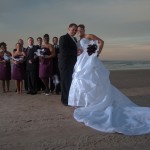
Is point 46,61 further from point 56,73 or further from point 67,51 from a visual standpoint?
point 67,51

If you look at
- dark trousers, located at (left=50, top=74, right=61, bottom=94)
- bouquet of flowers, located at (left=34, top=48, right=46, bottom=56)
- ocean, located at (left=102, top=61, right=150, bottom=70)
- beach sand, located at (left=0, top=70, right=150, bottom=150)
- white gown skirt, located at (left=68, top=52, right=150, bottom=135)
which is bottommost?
ocean, located at (left=102, top=61, right=150, bottom=70)

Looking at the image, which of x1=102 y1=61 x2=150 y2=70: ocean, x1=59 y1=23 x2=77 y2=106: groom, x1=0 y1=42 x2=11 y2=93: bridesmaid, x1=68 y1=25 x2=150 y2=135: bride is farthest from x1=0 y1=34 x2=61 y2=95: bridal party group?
x1=102 y1=61 x2=150 y2=70: ocean

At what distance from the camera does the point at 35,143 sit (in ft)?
18.5

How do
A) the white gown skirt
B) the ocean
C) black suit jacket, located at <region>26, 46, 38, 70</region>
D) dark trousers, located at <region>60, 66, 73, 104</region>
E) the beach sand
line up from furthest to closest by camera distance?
the ocean → black suit jacket, located at <region>26, 46, 38, 70</region> → dark trousers, located at <region>60, 66, 73, 104</region> → the white gown skirt → the beach sand

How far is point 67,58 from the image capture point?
9.23 metres

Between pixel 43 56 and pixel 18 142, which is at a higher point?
pixel 43 56

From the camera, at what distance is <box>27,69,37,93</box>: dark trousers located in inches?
450

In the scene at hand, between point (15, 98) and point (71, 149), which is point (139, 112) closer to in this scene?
point (71, 149)

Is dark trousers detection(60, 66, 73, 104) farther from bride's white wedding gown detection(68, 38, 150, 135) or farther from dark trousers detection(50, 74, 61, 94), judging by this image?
dark trousers detection(50, 74, 61, 94)

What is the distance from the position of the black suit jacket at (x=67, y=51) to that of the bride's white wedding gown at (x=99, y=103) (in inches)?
14.8

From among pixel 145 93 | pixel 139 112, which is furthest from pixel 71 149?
pixel 145 93

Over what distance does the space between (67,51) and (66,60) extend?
236mm

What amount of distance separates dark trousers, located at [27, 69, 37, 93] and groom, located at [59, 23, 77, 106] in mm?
2266

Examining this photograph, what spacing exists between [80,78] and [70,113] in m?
0.84
